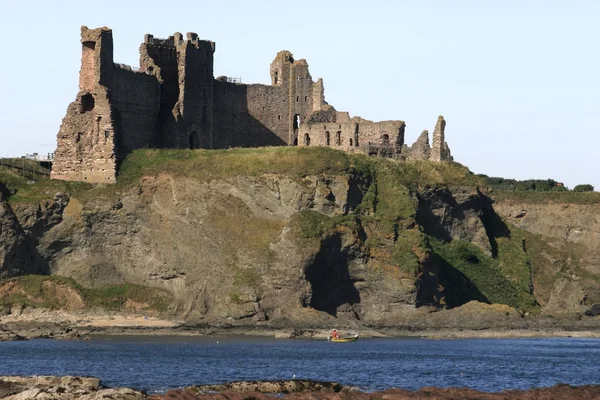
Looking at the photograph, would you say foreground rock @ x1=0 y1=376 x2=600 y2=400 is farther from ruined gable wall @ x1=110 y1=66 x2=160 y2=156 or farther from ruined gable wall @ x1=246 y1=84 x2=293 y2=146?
ruined gable wall @ x1=246 y1=84 x2=293 y2=146

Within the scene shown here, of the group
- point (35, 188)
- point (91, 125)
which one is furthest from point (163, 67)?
point (35, 188)

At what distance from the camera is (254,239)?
A: 9900cm

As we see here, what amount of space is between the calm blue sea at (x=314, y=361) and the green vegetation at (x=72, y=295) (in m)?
7.54

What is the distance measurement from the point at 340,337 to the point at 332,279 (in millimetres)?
8469

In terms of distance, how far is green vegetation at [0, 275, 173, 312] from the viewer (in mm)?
97875

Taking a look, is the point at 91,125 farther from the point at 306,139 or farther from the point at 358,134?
the point at 358,134

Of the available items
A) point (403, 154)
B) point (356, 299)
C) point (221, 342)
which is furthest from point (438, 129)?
point (221, 342)

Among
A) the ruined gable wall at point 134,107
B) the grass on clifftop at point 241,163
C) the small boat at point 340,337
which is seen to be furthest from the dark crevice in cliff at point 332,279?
the ruined gable wall at point 134,107

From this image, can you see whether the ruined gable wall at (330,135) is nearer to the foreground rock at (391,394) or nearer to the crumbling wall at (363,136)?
the crumbling wall at (363,136)

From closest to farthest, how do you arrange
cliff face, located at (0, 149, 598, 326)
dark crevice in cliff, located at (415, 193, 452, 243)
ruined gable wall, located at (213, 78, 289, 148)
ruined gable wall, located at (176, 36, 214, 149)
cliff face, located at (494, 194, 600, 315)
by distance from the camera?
cliff face, located at (0, 149, 598, 326)
ruined gable wall, located at (176, 36, 214, 149)
dark crevice in cliff, located at (415, 193, 452, 243)
ruined gable wall, located at (213, 78, 289, 148)
cliff face, located at (494, 194, 600, 315)

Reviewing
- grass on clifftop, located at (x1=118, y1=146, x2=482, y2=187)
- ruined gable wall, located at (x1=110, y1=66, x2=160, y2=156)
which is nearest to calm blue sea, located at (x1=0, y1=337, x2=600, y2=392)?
grass on clifftop, located at (x1=118, y1=146, x2=482, y2=187)

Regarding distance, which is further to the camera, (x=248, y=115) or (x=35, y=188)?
(x=248, y=115)

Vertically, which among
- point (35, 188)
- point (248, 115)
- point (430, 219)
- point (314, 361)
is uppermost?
point (248, 115)

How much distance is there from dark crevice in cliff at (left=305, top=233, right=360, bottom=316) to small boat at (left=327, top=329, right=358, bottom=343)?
18.8ft
